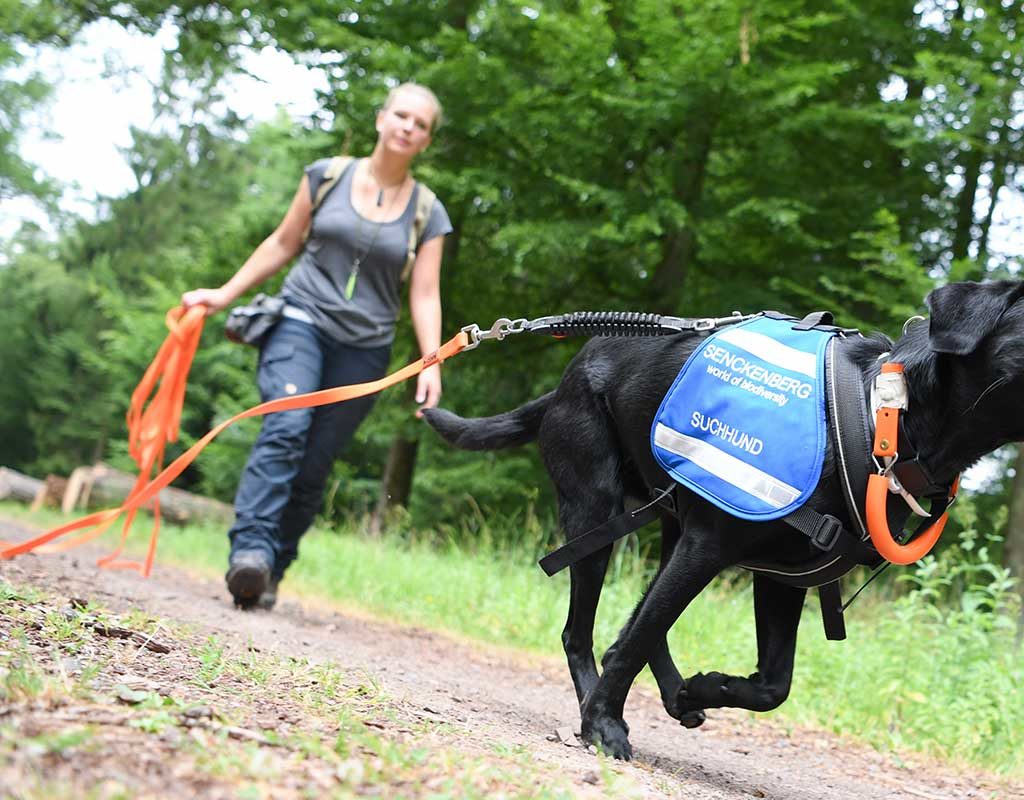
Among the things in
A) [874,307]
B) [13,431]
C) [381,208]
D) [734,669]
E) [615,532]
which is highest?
[874,307]

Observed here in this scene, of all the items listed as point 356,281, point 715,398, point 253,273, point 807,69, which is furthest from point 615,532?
point 807,69

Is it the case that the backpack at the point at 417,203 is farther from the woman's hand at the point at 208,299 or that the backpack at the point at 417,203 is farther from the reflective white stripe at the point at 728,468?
the reflective white stripe at the point at 728,468

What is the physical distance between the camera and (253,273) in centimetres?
533

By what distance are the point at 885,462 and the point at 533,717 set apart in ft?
5.19

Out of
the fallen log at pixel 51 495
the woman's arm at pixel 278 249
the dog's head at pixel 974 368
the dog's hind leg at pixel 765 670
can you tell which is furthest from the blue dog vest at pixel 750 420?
the fallen log at pixel 51 495

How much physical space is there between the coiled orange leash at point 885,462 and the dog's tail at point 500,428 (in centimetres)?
117

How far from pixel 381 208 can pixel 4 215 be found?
29549 millimetres

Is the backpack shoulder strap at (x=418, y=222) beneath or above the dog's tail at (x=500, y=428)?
above

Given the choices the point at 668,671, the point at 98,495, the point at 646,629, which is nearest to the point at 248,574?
the point at 668,671

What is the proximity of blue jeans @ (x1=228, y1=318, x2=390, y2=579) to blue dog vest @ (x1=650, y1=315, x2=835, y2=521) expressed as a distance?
2549 mm

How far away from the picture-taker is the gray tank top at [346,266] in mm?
5129

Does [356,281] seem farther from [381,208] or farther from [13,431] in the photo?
[13,431]

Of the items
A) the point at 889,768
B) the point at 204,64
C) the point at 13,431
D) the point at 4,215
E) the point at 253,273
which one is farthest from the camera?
the point at 13,431

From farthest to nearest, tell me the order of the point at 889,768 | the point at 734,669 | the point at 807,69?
the point at 807,69 < the point at 734,669 < the point at 889,768
